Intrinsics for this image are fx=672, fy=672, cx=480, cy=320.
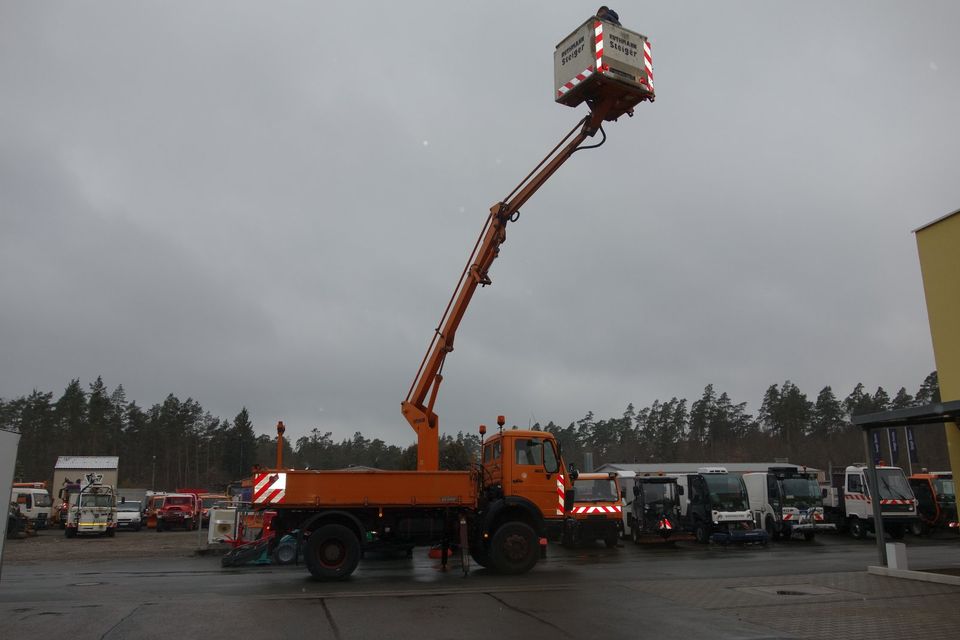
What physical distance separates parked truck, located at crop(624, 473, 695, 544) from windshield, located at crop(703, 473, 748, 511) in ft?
6.01

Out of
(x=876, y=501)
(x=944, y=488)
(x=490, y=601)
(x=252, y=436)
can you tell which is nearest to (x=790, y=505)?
(x=944, y=488)

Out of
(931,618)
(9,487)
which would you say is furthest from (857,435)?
(9,487)

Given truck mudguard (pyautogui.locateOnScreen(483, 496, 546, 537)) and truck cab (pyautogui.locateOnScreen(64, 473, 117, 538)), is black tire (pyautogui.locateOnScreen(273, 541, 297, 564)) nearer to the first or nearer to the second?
truck mudguard (pyautogui.locateOnScreen(483, 496, 546, 537))

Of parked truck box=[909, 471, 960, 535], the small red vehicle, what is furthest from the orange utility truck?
the small red vehicle

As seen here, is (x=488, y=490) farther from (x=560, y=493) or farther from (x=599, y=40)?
(x=599, y=40)

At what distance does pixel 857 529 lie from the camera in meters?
25.6

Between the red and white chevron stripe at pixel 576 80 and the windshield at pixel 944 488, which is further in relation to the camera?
the windshield at pixel 944 488

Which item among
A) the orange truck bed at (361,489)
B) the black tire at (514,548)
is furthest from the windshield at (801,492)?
the orange truck bed at (361,489)

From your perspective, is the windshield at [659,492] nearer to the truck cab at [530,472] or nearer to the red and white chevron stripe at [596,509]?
the red and white chevron stripe at [596,509]

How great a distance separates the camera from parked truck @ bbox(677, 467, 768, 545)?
→ 2192 cm

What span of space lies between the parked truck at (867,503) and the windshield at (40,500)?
3861 centimetres

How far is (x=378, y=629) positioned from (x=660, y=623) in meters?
3.62

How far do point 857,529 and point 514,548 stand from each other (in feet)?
58.9

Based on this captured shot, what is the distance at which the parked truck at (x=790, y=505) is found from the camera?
78.8 ft
